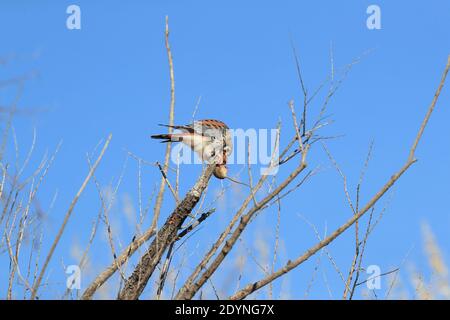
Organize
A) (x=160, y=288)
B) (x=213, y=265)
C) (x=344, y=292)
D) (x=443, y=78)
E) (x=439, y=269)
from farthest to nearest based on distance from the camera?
(x=439, y=269) → (x=344, y=292) → (x=160, y=288) → (x=213, y=265) → (x=443, y=78)

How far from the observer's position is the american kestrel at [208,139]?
16.7 feet

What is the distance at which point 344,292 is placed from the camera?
14.3 feet

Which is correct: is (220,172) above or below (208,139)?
below

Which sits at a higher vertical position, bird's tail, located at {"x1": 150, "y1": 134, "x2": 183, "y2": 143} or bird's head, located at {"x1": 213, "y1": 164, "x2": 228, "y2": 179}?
bird's tail, located at {"x1": 150, "y1": 134, "x2": 183, "y2": 143}

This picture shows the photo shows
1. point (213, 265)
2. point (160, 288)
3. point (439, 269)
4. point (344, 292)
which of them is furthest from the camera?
point (439, 269)

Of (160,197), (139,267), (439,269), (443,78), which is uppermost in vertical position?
(443,78)

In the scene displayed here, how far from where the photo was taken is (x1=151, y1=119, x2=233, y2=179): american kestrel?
510 centimetres

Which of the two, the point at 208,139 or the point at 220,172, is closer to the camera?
the point at 220,172

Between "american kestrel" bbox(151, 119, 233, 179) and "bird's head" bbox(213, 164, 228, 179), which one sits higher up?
"american kestrel" bbox(151, 119, 233, 179)

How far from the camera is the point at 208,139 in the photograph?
17.9 feet
